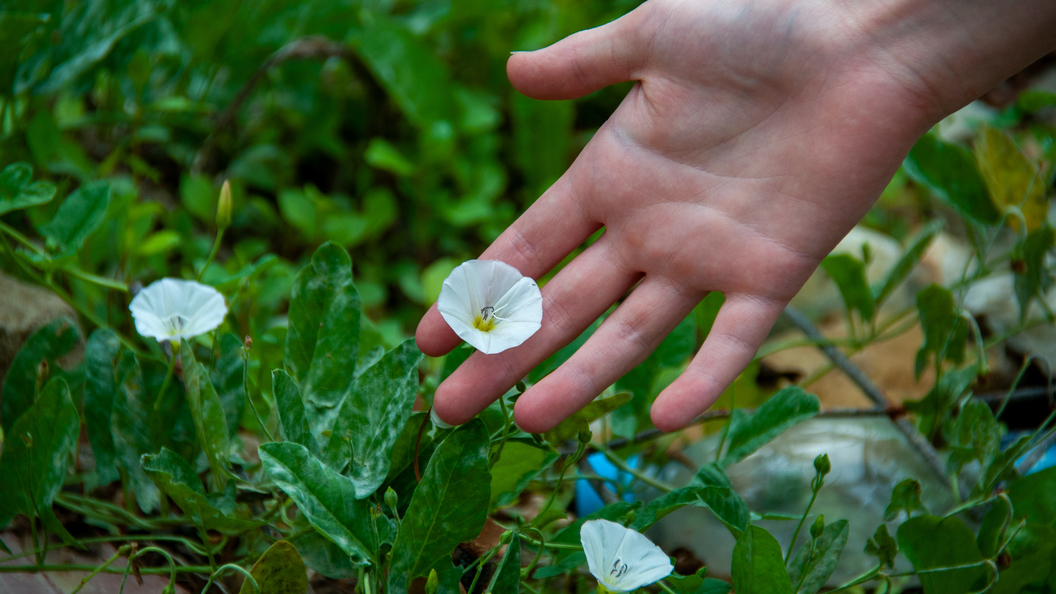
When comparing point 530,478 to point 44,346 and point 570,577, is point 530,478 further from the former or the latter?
point 44,346

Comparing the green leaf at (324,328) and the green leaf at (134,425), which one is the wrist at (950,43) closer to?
the green leaf at (324,328)

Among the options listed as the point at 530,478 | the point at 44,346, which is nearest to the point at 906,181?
the point at 530,478

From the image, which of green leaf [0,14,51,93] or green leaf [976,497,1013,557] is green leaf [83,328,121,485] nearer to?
green leaf [0,14,51,93]

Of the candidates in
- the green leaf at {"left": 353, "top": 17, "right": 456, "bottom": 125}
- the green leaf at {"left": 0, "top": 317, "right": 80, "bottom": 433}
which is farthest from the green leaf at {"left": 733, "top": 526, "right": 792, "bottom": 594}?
the green leaf at {"left": 353, "top": 17, "right": 456, "bottom": 125}

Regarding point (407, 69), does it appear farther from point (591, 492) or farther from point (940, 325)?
point (940, 325)

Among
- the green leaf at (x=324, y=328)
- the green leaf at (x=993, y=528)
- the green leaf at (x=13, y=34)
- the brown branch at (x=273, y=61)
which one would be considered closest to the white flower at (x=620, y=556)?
the green leaf at (x=324, y=328)

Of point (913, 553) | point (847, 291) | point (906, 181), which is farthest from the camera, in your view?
point (906, 181)
